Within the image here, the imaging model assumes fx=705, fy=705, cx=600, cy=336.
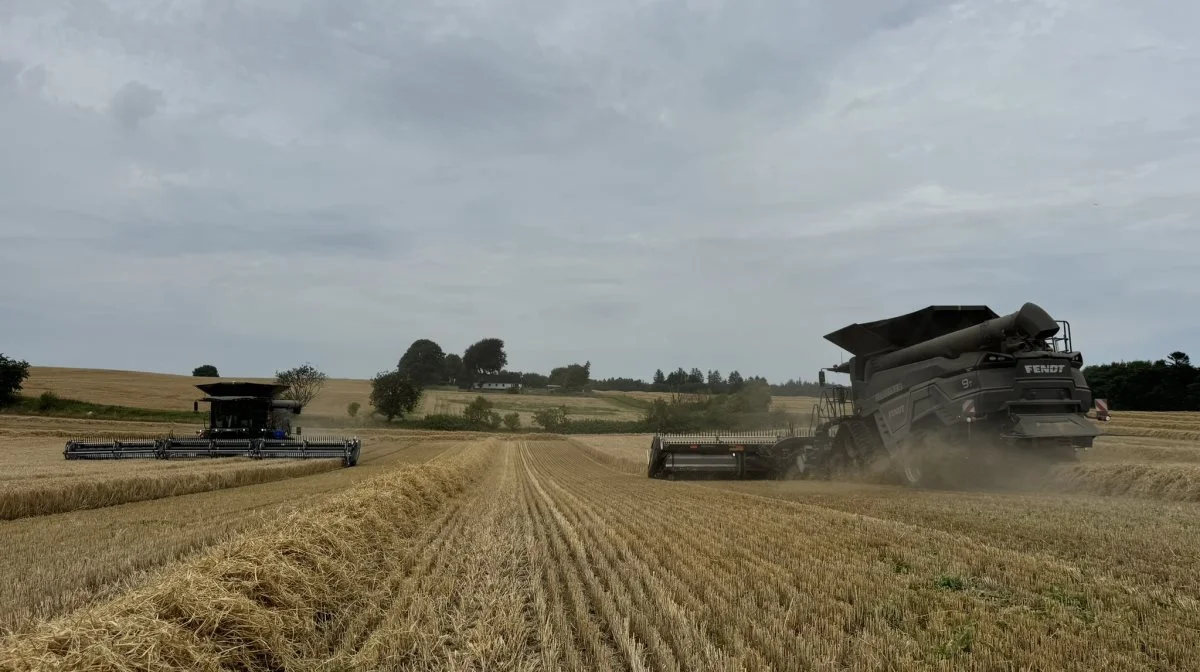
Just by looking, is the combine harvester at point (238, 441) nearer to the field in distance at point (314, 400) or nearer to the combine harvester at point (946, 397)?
the combine harvester at point (946, 397)

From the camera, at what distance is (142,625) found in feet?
12.6

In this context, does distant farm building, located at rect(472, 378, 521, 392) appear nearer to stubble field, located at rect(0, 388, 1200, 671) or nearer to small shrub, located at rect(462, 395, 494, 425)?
small shrub, located at rect(462, 395, 494, 425)

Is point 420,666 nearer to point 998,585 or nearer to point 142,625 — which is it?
point 142,625

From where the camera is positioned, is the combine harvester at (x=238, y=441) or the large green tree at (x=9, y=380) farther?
the large green tree at (x=9, y=380)

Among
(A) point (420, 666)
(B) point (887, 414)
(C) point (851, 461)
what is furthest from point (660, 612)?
(C) point (851, 461)

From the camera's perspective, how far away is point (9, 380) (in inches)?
2024

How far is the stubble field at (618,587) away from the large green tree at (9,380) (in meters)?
52.6

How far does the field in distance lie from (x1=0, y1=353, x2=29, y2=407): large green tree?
13.3ft

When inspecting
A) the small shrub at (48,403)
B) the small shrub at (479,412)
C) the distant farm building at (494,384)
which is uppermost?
the distant farm building at (494,384)

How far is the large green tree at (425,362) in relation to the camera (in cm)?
11556

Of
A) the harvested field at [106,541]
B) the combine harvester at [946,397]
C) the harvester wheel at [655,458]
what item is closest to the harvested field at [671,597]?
the harvested field at [106,541]

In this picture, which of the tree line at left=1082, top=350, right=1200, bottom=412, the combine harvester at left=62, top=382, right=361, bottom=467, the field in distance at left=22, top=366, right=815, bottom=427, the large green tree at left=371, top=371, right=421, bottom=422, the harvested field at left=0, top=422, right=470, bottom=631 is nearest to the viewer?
the harvested field at left=0, top=422, right=470, bottom=631

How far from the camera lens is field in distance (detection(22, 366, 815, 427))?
59.8 metres

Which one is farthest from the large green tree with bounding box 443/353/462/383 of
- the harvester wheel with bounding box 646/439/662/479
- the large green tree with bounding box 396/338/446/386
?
the harvester wheel with bounding box 646/439/662/479
